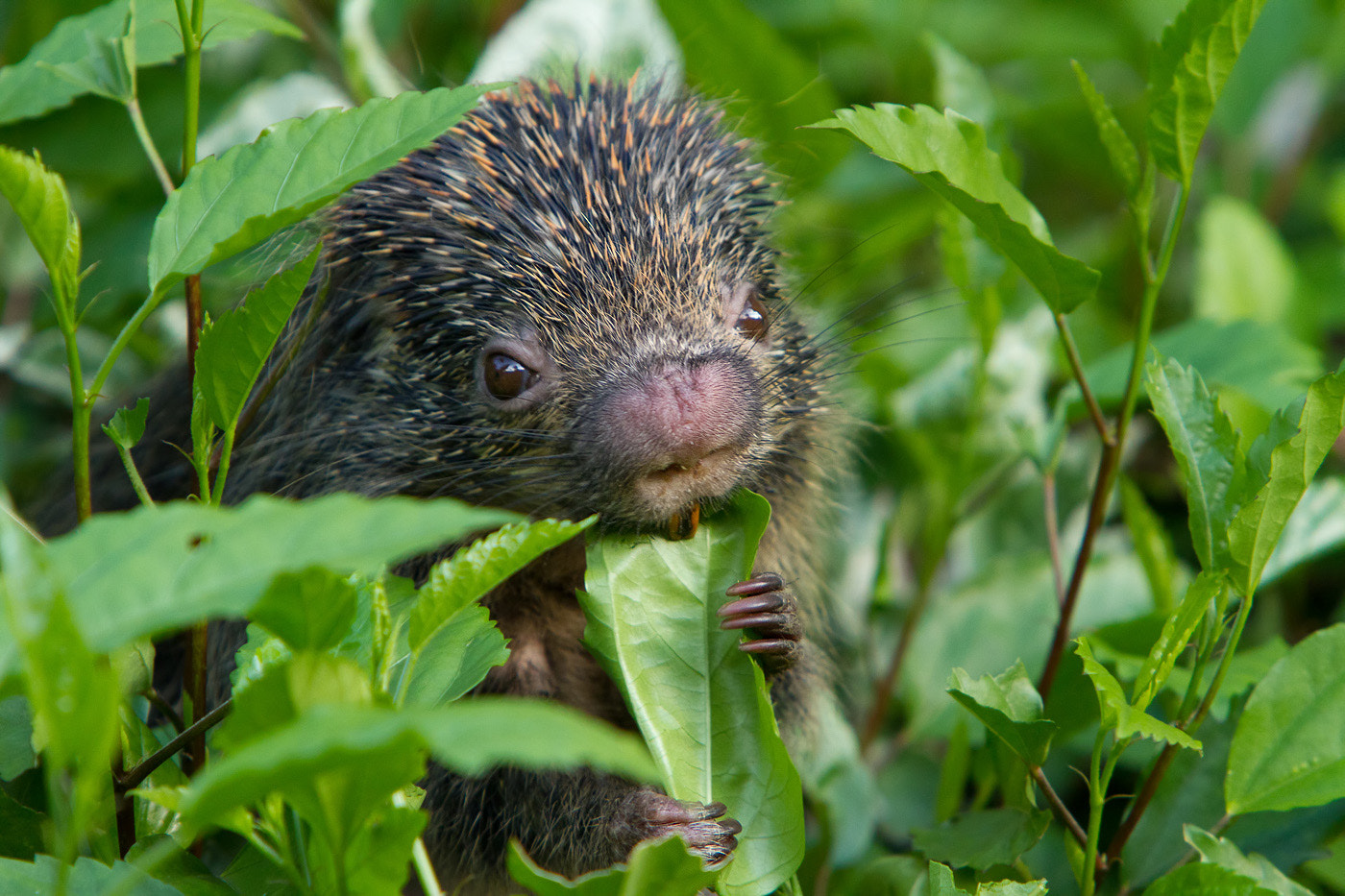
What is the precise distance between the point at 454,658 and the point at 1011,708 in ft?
3.49

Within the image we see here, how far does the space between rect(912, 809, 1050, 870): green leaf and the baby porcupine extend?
1.62ft

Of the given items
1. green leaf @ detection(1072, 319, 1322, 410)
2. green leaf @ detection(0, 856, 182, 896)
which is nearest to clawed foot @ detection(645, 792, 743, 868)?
green leaf @ detection(0, 856, 182, 896)

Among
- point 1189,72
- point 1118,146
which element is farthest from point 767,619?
point 1189,72

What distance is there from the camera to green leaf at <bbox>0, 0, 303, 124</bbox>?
2.39 m

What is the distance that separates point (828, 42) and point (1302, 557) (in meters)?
3.26

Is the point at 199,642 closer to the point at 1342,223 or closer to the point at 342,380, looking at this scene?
the point at 342,380

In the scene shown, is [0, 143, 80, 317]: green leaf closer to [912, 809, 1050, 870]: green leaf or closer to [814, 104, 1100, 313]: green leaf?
[814, 104, 1100, 313]: green leaf

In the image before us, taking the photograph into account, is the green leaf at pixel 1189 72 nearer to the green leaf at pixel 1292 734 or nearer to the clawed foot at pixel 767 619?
the green leaf at pixel 1292 734

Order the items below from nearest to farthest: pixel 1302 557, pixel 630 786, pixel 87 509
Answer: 1. pixel 87 509
2. pixel 630 786
3. pixel 1302 557

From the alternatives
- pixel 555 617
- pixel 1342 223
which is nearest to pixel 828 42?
pixel 1342 223

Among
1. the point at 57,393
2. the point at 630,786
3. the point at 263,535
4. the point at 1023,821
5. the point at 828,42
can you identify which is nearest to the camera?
the point at 263,535

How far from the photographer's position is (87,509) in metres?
2.11

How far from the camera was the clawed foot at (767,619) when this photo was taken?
2.25 meters

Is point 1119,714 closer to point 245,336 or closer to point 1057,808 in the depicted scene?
point 1057,808
